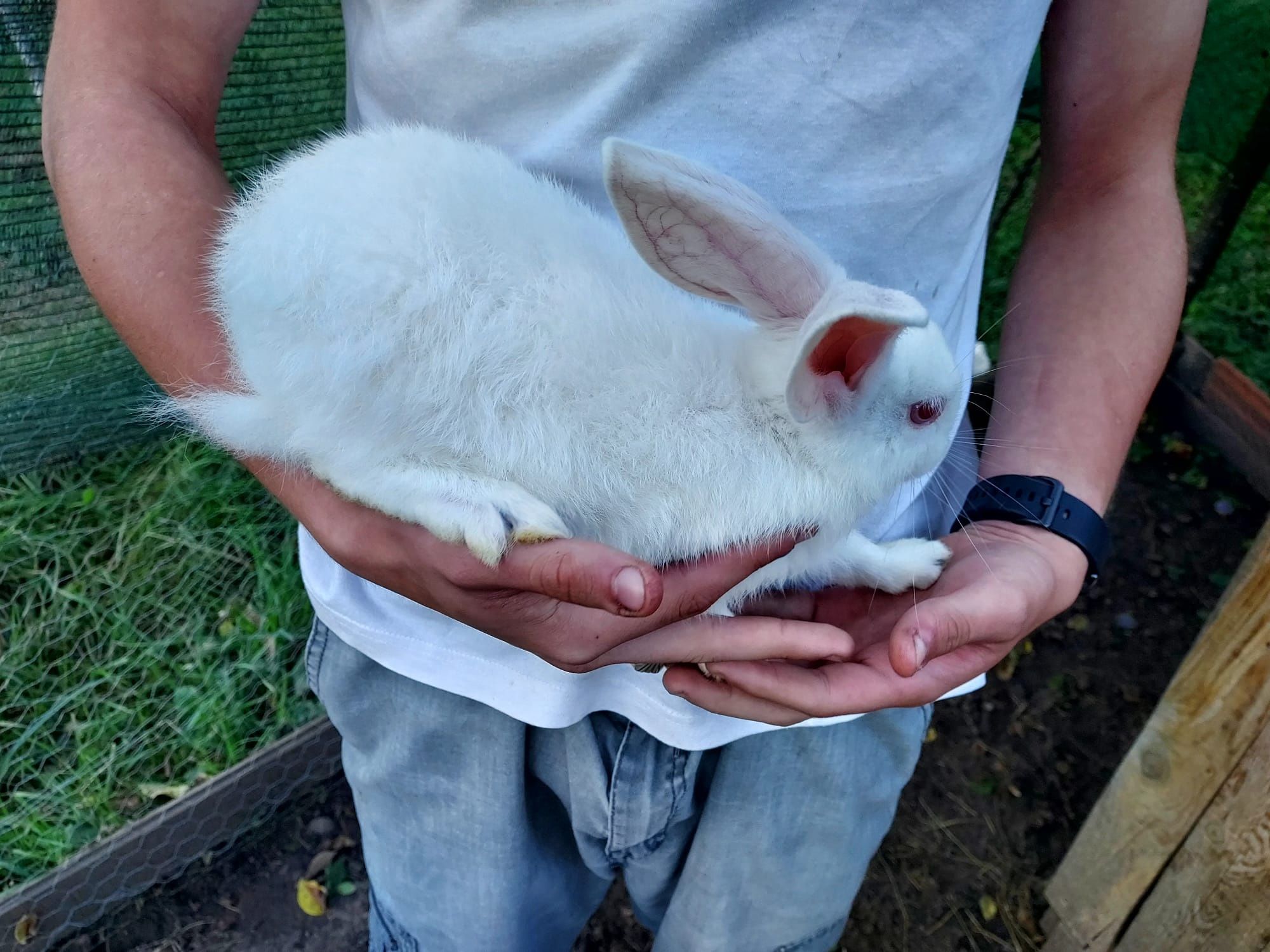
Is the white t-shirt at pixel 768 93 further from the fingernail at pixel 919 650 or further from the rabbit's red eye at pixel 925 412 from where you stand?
the fingernail at pixel 919 650

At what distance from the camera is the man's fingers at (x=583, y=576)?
3.26 ft

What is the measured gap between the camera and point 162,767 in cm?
270

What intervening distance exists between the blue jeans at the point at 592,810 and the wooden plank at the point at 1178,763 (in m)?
0.75

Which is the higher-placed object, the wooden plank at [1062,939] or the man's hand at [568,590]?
the man's hand at [568,590]

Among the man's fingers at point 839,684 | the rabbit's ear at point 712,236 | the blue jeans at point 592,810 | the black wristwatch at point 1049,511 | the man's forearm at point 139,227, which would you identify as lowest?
the blue jeans at point 592,810

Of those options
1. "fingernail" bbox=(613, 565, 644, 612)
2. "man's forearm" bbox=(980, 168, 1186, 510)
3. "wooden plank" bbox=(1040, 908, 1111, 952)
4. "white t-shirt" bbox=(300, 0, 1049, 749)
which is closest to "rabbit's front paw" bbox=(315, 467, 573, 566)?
"fingernail" bbox=(613, 565, 644, 612)

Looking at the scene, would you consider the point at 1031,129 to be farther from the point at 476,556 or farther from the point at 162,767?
the point at 162,767

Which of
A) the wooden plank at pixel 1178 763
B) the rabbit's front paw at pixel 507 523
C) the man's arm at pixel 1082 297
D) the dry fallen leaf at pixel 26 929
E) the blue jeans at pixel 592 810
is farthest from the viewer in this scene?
the dry fallen leaf at pixel 26 929

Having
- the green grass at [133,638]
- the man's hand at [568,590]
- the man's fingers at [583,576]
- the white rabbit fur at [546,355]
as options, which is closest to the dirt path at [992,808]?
the green grass at [133,638]

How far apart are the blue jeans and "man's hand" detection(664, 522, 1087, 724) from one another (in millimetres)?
258

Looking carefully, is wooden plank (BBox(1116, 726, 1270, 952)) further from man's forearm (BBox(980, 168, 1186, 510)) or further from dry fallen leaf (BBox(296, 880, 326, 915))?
dry fallen leaf (BBox(296, 880, 326, 915))

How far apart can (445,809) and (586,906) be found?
1.87 ft

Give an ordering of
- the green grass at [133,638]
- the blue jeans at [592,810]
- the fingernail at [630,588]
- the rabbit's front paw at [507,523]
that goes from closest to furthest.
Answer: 1. the fingernail at [630,588]
2. the rabbit's front paw at [507,523]
3. the blue jeans at [592,810]
4. the green grass at [133,638]

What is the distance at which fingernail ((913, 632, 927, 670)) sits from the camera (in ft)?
3.81
